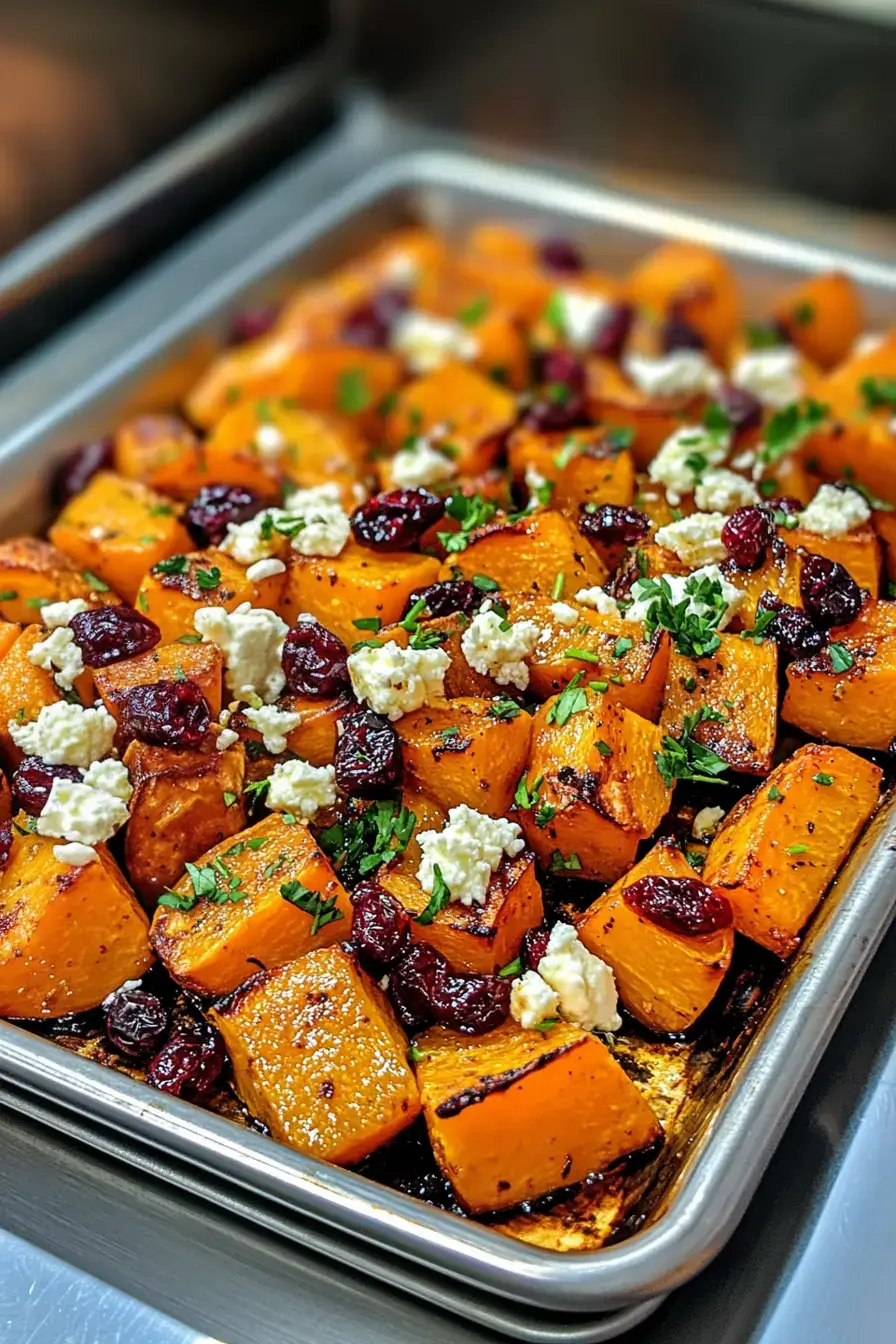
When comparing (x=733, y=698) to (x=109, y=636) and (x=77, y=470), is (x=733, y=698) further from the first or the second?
(x=77, y=470)

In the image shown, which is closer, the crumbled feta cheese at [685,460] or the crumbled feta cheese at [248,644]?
the crumbled feta cheese at [248,644]

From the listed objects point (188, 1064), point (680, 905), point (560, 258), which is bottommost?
point (188, 1064)

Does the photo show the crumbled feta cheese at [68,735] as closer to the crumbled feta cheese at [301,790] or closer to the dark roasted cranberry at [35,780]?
the dark roasted cranberry at [35,780]

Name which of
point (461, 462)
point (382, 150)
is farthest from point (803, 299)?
point (382, 150)

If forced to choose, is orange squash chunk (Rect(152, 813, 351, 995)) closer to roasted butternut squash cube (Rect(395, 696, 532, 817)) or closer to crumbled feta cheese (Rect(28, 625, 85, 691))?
roasted butternut squash cube (Rect(395, 696, 532, 817))

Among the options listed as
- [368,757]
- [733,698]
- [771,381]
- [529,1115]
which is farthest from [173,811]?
[771,381]

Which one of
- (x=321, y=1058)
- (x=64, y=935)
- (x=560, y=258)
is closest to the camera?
(x=321, y=1058)

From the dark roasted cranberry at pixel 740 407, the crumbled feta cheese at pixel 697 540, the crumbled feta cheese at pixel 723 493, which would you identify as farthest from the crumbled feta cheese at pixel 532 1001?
the dark roasted cranberry at pixel 740 407

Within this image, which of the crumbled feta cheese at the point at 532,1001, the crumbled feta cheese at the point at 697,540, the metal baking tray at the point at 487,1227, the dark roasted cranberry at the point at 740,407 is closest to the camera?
the metal baking tray at the point at 487,1227
